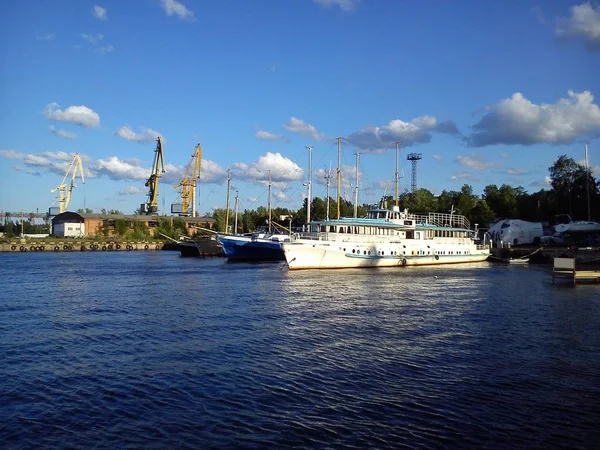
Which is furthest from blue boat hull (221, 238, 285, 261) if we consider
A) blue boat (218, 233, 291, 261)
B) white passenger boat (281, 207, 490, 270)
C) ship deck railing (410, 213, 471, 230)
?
ship deck railing (410, 213, 471, 230)

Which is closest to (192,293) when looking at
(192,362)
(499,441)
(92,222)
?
(192,362)

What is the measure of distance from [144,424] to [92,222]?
187 m

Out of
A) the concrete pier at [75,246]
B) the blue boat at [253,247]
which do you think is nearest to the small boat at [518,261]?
the blue boat at [253,247]

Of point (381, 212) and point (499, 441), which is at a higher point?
point (381, 212)

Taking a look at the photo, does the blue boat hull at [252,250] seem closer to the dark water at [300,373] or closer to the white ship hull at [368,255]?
the white ship hull at [368,255]

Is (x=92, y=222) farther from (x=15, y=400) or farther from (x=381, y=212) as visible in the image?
(x=15, y=400)

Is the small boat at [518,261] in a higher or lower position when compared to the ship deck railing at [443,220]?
lower

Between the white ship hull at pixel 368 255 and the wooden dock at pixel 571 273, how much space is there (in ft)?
87.0

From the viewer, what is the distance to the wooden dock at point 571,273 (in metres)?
51.6

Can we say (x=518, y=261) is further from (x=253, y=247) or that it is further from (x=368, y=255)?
(x=253, y=247)

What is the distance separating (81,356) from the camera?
74.8 feet

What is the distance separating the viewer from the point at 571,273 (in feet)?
172

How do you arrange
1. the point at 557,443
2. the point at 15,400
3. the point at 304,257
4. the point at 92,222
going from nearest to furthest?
the point at 557,443 < the point at 15,400 < the point at 304,257 < the point at 92,222

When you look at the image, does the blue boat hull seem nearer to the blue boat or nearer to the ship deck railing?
the blue boat
